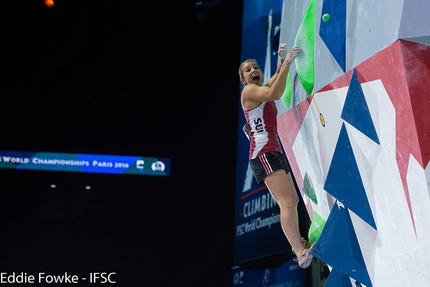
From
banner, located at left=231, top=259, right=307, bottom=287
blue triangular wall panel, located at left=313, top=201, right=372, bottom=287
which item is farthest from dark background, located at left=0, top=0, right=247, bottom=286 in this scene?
blue triangular wall panel, located at left=313, top=201, right=372, bottom=287

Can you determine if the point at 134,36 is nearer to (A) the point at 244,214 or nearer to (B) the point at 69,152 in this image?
(B) the point at 69,152

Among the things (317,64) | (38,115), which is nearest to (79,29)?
(38,115)

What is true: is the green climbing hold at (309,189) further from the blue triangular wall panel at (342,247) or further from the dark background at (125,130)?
the dark background at (125,130)

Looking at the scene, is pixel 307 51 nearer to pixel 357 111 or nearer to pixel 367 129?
pixel 357 111

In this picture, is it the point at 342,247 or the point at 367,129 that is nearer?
the point at 367,129


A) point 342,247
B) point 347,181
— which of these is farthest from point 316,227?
point 347,181

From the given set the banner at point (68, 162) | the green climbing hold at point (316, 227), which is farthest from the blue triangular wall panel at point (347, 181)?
the banner at point (68, 162)

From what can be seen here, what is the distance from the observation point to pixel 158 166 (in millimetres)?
10352

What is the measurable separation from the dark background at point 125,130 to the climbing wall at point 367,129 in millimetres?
6448

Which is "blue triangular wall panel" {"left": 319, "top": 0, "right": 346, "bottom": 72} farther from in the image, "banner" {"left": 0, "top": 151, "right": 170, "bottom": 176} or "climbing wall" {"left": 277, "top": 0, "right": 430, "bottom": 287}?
"banner" {"left": 0, "top": 151, "right": 170, "bottom": 176}

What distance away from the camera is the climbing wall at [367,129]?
7.57 ft

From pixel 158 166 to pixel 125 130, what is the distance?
905mm

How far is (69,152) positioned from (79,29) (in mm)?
2248

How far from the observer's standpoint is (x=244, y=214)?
736cm
